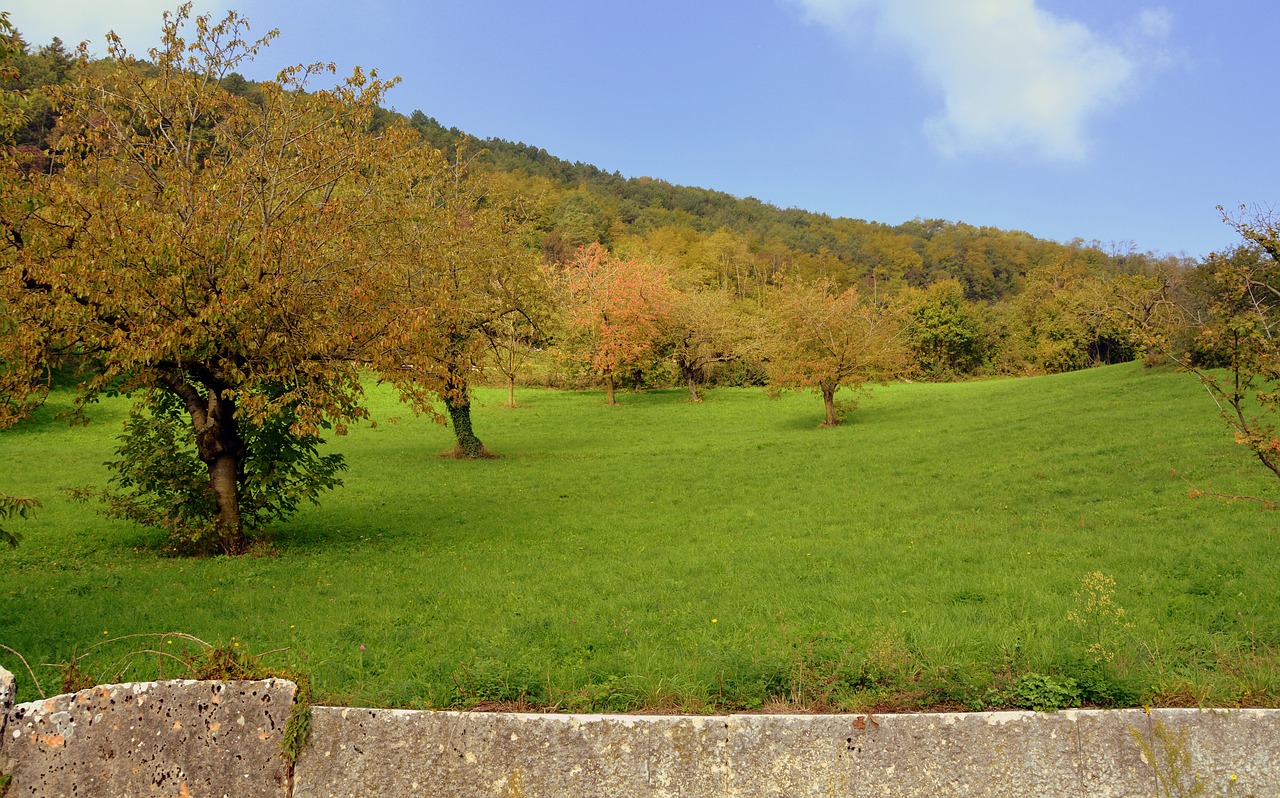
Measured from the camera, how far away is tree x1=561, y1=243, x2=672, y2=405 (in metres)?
47.8

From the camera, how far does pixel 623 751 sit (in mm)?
3854

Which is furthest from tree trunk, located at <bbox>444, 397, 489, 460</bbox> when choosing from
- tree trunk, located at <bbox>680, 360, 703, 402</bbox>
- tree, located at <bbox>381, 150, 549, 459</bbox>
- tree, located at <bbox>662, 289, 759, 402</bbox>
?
tree trunk, located at <bbox>680, 360, 703, 402</bbox>

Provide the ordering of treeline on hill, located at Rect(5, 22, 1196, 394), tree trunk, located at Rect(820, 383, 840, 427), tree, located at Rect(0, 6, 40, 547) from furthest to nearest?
treeline on hill, located at Rect(5, 22, 1196, 394) < tree trunk, located at Rect(820, 383, 840, 427) < tree, located at Rect(0, 6, 40, 547)

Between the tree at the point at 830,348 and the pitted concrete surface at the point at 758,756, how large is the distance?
32373 mm

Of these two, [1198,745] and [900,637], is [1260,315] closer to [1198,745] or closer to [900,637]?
[900,637]

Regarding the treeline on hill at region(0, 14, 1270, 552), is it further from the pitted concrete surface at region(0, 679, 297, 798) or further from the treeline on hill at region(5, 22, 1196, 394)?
the treeline on hill at region(5, 22, 1196, 394)

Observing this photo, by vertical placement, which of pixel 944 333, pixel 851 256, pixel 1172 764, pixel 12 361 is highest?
pixel 851 256

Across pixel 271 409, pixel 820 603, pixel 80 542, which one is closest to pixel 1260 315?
pixel 820 603

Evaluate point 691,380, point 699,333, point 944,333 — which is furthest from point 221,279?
point 944,333

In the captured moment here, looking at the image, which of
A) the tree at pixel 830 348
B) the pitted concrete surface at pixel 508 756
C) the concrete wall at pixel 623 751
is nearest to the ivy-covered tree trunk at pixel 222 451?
the concrete wall at pixel 623 751

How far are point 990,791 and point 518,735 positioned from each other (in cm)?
230

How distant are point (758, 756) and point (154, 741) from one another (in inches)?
113

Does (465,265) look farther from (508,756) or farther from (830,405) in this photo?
(508,756)

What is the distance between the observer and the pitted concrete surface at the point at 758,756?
3828 millimetres
